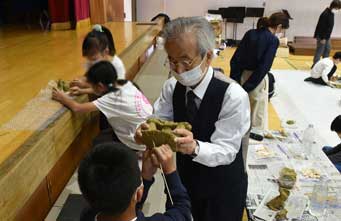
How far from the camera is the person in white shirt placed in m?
5.49

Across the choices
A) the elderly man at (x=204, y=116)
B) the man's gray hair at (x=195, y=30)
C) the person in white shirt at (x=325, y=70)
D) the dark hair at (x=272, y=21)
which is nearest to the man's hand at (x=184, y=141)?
the elderly man at (x=204, y=116)

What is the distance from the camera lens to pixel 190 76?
3.89 feet

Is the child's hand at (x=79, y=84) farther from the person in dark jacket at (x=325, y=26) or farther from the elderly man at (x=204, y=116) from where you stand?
the person in dark jacket at (x=325, y=26)

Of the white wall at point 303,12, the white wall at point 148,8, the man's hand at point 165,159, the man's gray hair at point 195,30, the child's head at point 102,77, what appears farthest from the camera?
the white wall at point 148,8

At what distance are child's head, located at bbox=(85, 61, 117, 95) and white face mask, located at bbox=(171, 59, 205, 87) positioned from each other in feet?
1.71

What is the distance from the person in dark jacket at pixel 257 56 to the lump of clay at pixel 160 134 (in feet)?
7.77

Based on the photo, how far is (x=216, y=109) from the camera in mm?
1179

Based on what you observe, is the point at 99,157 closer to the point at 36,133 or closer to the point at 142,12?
the point at 36,133

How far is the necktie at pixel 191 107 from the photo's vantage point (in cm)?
122

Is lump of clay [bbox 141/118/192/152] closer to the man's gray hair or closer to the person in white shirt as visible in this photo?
the man's gray hair

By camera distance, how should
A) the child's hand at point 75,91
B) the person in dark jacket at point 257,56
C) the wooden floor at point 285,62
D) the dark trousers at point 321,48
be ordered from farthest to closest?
the wooden floor at point 285,62, the dark trousers at point 321,48, the person in dark jacket at point 257,56, the child's hand at point 75,91

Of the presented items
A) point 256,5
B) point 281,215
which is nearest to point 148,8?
point 256,5

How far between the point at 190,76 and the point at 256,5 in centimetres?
855

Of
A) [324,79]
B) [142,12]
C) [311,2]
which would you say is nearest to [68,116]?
[324,79]
